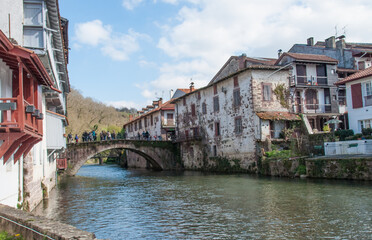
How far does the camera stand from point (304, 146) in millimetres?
30328

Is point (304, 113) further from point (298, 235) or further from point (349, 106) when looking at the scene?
point (298, 235)

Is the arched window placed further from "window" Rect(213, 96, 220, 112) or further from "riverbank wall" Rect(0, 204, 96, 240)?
"riverbank wall" Rect(0, 204, 96, 240)

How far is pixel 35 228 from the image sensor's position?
262 inches

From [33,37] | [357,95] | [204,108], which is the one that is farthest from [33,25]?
[204,108]

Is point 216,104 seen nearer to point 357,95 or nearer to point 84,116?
point 357,95

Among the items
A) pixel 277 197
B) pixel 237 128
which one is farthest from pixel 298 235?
pixel 237 128

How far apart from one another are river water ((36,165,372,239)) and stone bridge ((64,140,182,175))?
19450mm

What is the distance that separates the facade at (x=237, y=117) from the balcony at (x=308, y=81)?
2.18ft

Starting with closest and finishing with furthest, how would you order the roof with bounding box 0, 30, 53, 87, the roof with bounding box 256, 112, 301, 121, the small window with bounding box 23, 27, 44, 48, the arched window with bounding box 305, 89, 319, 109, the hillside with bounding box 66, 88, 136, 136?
the roof with bounding box 0, 30, 53, 87 < the small window with bounding box 23, 27, 44, 48 < the roof with bounding box 256, 112, 301, 121 < the arched window with bounding box 305, 89, 319, 109 < the hillside with bounding box 66, 88, 136, 136

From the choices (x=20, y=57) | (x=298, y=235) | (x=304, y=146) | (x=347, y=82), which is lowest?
(x=298, y=235)

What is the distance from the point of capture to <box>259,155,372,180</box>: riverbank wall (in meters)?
21.0

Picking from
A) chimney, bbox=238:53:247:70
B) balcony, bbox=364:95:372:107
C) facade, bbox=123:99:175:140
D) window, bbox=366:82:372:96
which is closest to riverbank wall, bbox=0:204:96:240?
balcony, bbox=364:95:372:107

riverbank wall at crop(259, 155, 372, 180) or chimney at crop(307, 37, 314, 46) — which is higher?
chimney at crop(307, 37, 314, 46)

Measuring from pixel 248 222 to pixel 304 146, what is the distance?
780 inches
